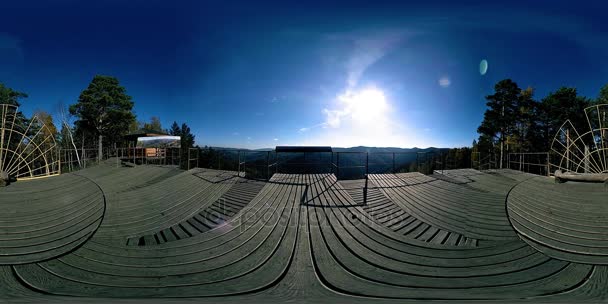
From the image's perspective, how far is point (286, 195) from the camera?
89.4 inches

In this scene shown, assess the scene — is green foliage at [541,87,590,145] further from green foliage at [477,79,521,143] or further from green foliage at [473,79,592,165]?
green foliage at [477,79,521,143]

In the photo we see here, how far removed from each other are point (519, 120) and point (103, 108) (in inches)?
199

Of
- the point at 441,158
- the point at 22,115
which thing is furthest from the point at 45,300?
the point at 441,158

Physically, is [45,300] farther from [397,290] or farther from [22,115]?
[22,115]

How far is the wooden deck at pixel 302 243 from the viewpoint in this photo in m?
0.99

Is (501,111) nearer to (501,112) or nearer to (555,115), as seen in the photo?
(501,112)

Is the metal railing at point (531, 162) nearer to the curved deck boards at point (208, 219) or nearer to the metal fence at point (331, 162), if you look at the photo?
the metal fence at point (331, 162)

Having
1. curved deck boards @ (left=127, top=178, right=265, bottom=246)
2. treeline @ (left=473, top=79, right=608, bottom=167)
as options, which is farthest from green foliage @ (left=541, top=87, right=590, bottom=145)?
curved deck boards @ (left=127, top=178, right=265, bottom=246)

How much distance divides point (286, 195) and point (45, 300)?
1693 millimetres

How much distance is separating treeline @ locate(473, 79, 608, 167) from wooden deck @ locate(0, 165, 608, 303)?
1.52 ft

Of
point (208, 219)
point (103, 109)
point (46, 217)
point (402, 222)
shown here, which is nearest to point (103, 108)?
point (103, 109)

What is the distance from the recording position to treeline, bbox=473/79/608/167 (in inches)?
89.7

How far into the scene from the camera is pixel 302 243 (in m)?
1.35

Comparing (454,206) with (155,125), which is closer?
(454,206)
